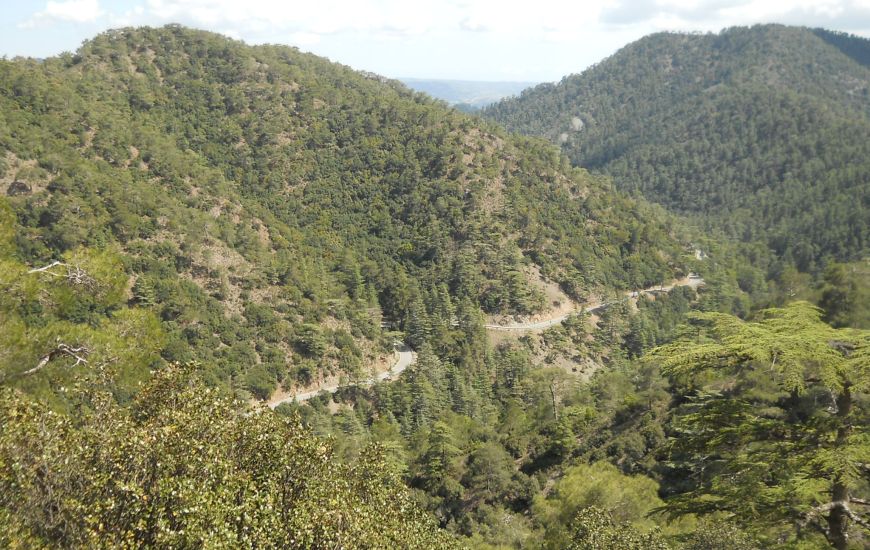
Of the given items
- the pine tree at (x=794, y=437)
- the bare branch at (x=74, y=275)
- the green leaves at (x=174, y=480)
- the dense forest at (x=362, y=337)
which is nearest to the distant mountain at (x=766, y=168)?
the dense forest at (x=362, y=337)

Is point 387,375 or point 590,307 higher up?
point 590,307

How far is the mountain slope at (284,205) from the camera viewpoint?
54.6 meters

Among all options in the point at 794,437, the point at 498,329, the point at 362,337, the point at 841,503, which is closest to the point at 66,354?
the point at 794,437

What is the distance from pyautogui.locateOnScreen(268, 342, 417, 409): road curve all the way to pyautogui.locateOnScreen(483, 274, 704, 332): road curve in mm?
10836

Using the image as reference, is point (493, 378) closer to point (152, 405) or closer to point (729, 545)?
point (729, 545)

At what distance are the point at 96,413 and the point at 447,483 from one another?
102ft

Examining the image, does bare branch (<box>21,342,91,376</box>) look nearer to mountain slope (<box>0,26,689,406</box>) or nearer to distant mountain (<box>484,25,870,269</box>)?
mountain slope (<box>0,26,689,406</box>)

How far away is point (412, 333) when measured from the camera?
7144cm

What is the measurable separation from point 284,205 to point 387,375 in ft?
122

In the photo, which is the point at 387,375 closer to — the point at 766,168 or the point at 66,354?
the point at 66,354

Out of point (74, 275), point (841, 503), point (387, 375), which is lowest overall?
point (387, 375)

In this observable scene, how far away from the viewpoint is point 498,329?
73.0 m

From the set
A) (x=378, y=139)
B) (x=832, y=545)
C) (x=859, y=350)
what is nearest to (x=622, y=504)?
(x=832, y=545)

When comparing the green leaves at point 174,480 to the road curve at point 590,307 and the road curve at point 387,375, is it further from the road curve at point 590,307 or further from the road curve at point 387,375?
the road curve at point 590,307
